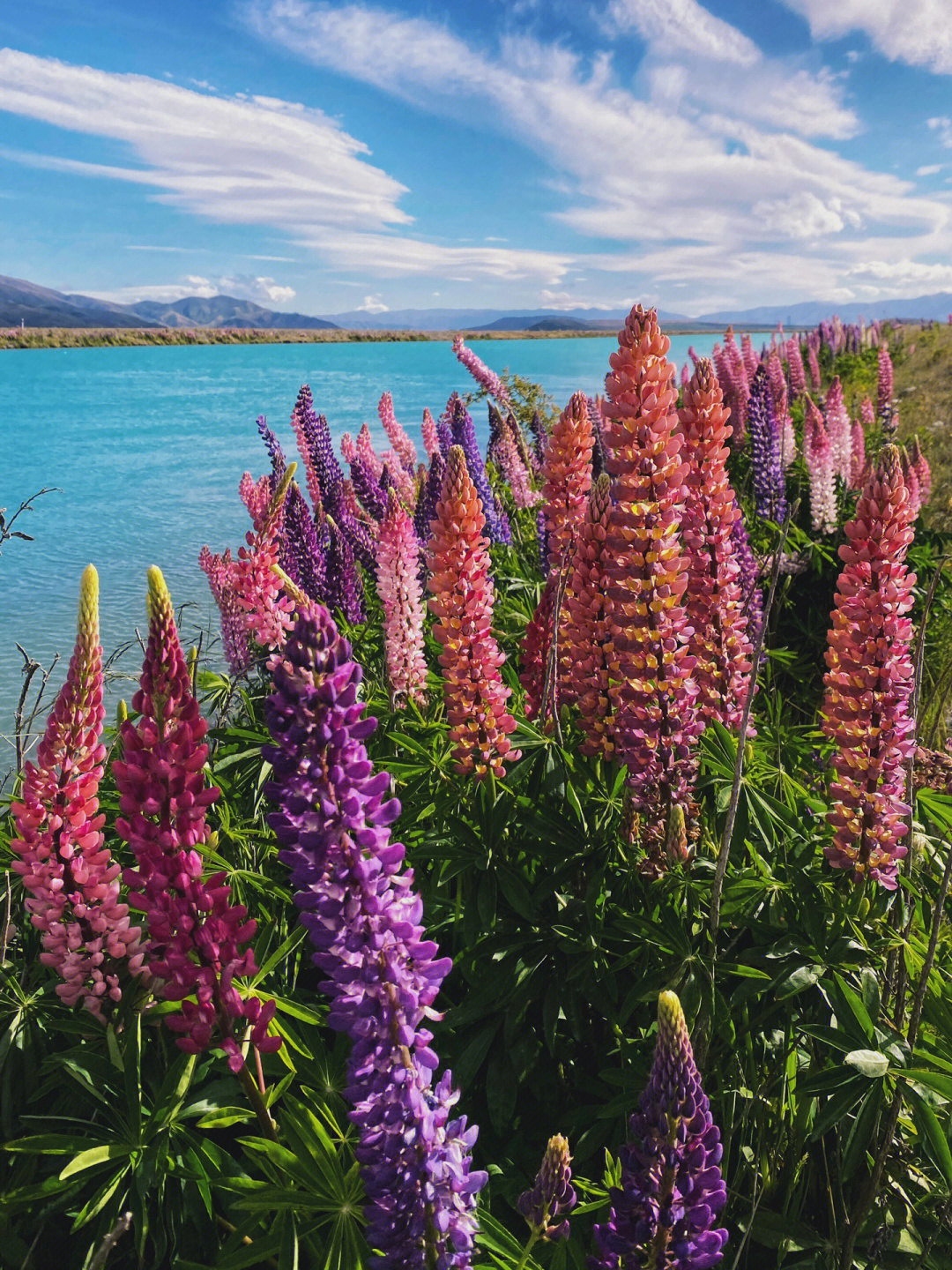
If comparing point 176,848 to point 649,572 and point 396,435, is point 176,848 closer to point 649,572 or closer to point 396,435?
→ point 649,572

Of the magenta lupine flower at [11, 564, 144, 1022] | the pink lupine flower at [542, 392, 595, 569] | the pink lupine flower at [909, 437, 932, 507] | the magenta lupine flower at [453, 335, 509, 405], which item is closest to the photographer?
the magenta lupine flower at [11, 564, 144, 1022]

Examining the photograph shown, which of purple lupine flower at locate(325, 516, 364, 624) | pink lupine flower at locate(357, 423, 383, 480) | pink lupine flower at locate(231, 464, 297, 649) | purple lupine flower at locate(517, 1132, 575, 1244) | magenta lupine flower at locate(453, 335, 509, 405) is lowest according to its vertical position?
purple lupine flower at locate(517, 1132, 575, 1244)

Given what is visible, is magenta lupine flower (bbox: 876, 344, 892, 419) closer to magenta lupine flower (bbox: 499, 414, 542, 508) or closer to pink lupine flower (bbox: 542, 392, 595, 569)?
magenta lupine flower (bbox: 499, 414, 542, 508)

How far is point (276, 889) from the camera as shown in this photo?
90.4 inches

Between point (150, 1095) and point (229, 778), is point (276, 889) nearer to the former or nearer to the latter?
point (150, 1095)

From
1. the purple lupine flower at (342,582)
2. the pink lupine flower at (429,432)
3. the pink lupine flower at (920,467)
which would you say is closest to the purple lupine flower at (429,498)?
the purple lupine flower at (342,582)

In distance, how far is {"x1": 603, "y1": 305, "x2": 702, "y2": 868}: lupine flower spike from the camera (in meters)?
1.98

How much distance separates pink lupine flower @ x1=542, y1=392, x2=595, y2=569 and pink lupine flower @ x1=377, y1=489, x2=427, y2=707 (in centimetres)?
68

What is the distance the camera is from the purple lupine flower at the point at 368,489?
5535 millimetres

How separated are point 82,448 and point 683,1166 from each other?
2080 centimetres

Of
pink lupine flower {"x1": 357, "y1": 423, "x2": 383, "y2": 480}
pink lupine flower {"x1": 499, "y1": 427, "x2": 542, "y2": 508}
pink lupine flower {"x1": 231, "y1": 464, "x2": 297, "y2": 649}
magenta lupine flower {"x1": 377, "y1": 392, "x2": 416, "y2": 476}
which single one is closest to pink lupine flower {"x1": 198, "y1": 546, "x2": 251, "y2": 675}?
pink lupine flower {"x1": 231, "y1": 464, "x2": 297, "y2": 649}

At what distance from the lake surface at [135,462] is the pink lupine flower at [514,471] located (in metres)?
2.78

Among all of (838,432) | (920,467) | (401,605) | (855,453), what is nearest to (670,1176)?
(401,605)

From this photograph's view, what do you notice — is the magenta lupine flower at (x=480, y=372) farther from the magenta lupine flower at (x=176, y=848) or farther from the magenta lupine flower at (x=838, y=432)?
the magenta lupine flower at (x=176, y=848)
